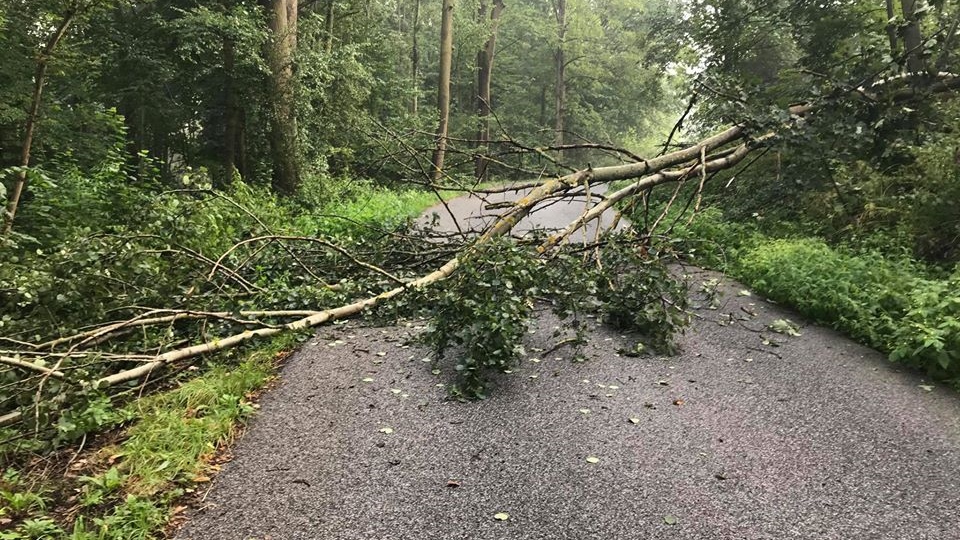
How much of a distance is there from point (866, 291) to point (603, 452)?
3347 millimetres

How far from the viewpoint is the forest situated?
3.19 meters

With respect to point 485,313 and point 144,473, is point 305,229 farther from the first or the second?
point 144,473

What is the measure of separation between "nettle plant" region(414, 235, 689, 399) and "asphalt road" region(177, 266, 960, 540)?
25 centimetres

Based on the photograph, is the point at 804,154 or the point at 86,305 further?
the point at 804,154

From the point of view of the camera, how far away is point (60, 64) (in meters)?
6.43

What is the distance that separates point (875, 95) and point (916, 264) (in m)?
2.94

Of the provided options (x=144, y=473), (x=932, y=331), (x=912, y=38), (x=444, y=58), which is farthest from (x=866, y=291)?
(x=444, y=58)

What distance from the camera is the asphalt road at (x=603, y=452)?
2365mm

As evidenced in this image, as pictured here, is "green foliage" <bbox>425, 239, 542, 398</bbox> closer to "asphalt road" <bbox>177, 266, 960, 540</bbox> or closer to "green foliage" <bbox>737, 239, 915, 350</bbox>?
"asphalt road" <bbox>177, 266, 960, 540</bbox>

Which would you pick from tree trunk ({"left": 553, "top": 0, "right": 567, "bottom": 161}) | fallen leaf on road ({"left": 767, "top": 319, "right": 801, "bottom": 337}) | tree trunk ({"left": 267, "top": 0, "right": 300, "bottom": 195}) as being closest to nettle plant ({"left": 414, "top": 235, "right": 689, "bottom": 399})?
fallen leaf on road ({"left": 767, "top": 319, "right": 801, "bottom": 337})

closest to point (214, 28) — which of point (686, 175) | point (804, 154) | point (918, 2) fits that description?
point (686, 175)

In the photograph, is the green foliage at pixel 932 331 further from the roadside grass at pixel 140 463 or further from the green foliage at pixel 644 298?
the roadside grass at pixel 140 463

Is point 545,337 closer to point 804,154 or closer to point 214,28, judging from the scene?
point 804,154

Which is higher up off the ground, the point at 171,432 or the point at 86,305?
the point at 86,305
